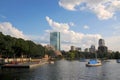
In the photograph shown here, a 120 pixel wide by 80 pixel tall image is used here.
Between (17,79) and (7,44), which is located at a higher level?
(7,44)

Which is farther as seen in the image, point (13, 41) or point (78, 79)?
point (13, 41)

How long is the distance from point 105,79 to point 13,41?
376 feet

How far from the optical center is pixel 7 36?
184750mm

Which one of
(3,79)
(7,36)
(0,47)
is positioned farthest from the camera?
(7,36)

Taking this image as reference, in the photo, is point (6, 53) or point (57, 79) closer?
point (57, 79)

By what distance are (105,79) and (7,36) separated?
11215 centimetres

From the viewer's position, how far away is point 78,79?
8544 centimetres

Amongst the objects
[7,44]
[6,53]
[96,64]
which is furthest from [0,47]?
[96,64]

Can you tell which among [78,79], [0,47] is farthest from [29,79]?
[0,47]

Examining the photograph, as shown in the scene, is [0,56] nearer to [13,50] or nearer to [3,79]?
[13,50]

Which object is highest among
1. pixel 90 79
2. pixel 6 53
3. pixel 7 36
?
pixel 7 36

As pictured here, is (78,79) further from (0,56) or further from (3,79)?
(0,56)

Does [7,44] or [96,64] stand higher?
[7,44]

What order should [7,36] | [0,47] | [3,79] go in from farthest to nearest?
[7,36] < [0,47] < [3,79]
